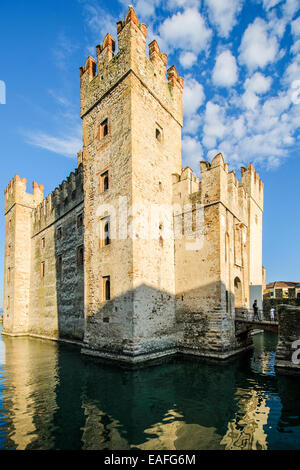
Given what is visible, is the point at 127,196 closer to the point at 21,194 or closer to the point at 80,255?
the point at 80,255

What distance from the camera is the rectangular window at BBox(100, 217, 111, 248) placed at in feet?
43.7

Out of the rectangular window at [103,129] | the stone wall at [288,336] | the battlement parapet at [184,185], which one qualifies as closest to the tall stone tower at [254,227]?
the battlement parapet at [184,185]

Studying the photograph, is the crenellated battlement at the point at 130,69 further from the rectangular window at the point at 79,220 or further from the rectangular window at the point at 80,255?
the rectangular window at the point at 80,255

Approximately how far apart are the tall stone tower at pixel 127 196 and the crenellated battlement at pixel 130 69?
52mm

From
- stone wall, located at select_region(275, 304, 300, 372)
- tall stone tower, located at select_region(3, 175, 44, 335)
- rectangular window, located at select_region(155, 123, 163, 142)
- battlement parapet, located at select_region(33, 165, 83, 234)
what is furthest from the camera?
tall stone tower, located at select_region(3, 175, 44, 335)

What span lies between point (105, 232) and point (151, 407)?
8.30m

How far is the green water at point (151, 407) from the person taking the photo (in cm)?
538

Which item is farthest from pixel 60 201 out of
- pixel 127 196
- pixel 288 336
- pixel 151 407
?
pixel 288 336

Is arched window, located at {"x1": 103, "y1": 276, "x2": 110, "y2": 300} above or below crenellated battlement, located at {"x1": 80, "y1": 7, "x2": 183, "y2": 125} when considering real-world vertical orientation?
below

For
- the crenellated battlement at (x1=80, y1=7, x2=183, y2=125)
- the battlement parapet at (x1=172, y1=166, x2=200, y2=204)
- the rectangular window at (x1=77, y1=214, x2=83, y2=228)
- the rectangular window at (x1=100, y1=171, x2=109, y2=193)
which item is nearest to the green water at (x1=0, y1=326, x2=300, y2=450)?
the battlement parapet at (x1=172, y1=166, x2=200, y2=204)

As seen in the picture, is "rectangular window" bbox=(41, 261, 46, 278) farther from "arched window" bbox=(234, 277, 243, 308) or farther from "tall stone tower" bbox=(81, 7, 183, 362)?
"arched window" bbox=(234, 277, 243, 308)

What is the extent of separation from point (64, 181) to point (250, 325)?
15914 millimetres

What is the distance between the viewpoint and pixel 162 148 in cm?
1461

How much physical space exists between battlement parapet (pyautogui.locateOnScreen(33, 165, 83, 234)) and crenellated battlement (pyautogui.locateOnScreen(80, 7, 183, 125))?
461cm
